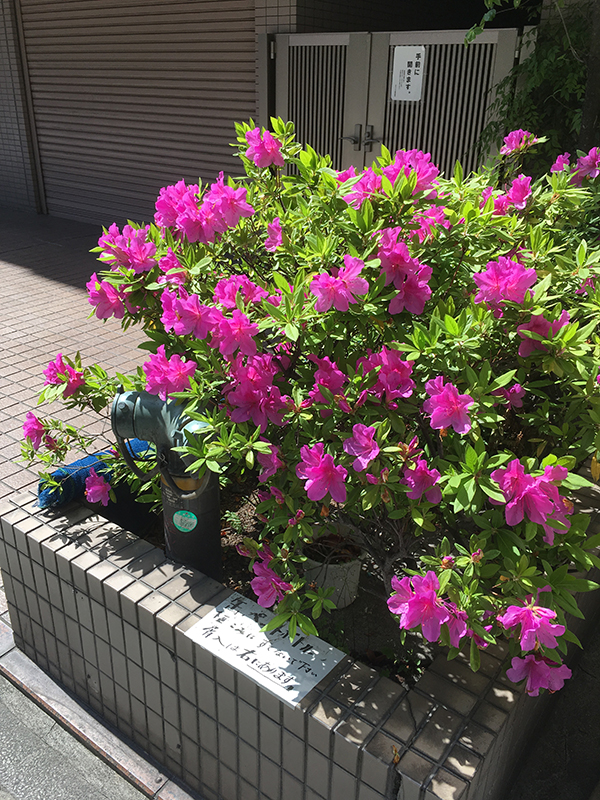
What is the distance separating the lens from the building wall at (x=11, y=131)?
36.7 feet

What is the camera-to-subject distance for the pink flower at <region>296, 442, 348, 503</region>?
1.68 m

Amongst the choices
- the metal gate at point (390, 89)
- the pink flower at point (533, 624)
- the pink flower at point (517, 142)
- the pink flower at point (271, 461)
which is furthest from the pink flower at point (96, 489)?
the metal gate at point (390, 89)

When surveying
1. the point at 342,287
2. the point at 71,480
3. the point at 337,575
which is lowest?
the point at 337,575

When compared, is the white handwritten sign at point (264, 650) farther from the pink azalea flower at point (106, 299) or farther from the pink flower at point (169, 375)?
the pink azalea flower at point (106, 299)

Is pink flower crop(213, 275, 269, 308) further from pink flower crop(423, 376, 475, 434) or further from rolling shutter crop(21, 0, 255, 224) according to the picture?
rolling shutter crop(21, 0, 255, 224)

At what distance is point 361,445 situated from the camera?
167 cm

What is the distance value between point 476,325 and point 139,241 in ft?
3.63

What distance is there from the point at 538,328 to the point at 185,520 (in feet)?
4.34

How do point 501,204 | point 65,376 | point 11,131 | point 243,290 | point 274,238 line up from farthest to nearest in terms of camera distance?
1. point 11,131
2. point 65,376
3. point 501,204
4. point 274,238
5. point 243,290

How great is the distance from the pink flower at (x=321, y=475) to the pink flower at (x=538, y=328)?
0.52 metres

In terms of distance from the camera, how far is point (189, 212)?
202 cm

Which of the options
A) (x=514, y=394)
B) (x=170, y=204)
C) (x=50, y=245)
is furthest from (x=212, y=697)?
(x=50, y=245)

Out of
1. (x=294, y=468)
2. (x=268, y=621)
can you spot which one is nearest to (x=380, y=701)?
(x=268, y=621)

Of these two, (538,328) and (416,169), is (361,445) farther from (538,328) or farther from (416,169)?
(416,169)
